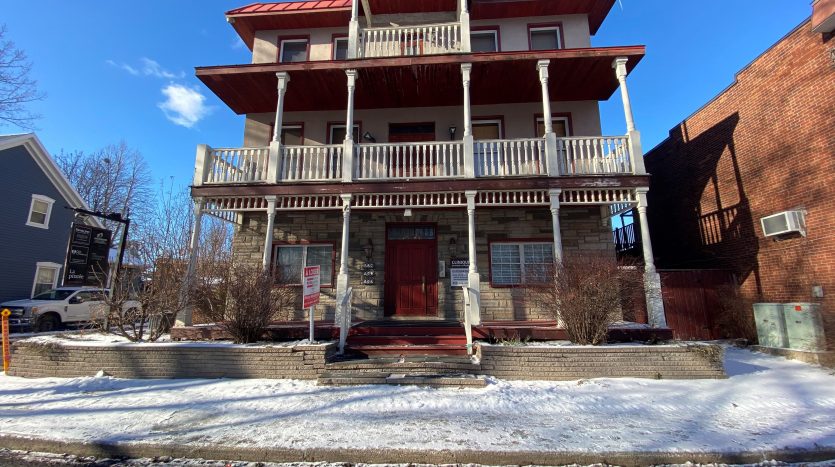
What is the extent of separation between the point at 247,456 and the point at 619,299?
6327mm

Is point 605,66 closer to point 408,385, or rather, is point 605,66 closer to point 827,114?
point 827,114

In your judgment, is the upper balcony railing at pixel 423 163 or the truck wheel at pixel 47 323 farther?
the truck wheel at pixel 47 323

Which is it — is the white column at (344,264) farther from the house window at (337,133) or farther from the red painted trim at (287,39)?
the red painted trim at (287,39)

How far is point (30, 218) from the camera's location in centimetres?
1681

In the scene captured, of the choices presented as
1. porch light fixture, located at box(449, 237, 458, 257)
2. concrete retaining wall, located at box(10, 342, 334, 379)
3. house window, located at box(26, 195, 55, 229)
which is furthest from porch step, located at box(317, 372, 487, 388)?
house window, located at box(26, 195, 55, 229)

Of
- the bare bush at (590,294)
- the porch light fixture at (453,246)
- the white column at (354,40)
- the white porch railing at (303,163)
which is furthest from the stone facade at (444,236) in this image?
the white column at (354,40)

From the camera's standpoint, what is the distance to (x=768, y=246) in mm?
9133

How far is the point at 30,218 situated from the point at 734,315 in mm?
26715

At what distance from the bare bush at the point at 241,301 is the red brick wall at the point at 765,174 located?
11.1m

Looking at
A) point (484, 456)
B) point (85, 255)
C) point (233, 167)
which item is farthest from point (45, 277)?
point (484, 456)

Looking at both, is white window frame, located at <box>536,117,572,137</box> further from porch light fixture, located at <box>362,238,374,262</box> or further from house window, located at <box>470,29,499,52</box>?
porch light fixture, located at <box>362,238,374,262</box>

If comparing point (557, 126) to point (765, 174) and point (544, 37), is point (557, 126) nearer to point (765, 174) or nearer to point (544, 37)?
point (544, 37)

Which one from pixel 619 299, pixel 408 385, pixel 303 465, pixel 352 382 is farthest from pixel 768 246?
pixel 303 465

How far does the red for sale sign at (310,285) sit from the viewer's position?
6.88 metres
